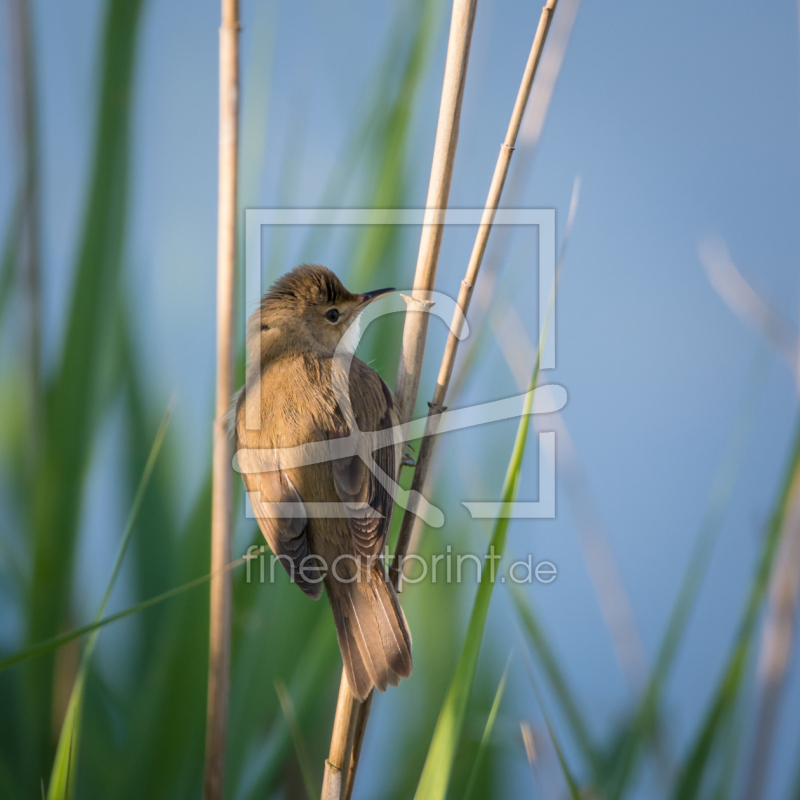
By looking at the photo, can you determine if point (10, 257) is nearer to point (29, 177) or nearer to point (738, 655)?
point (29, 177)

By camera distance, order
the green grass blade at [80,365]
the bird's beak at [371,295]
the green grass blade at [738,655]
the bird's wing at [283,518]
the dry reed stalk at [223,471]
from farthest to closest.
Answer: the bird's beak at [371,295] → the bird's wing at [283,518] → the green grass blade at [80,365] → the dry reed stalk at [223,471] → the green grass blade at [738,655]

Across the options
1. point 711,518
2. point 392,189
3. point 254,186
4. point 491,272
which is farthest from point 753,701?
point 254,186

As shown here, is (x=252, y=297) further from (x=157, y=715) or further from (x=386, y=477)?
(x=157, y=715)

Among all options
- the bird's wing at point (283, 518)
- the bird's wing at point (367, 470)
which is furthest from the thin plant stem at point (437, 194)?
the bird's wing at point (283, 518)

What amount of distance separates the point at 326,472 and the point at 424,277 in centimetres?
49

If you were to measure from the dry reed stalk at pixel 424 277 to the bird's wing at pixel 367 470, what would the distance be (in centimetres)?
18

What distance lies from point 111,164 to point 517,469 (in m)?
1.03

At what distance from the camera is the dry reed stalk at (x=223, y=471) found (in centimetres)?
121

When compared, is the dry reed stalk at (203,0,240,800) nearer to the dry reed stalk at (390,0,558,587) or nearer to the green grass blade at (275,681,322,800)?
the green grass blade at (275,681,322,800)

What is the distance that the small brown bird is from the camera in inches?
54.7

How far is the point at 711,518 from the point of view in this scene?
1.23m

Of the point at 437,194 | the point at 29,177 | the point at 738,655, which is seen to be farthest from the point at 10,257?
the point at 738,655

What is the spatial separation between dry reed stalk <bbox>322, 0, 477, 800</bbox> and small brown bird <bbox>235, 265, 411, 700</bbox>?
0.07 meters

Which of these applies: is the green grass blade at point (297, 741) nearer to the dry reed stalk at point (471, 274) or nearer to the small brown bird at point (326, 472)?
the small brown bird at point (326, 472)
